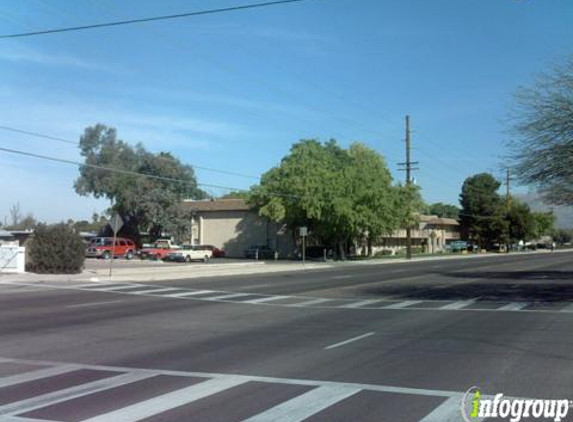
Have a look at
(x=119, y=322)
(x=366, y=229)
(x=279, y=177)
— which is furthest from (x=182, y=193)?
(x=119, y=322)

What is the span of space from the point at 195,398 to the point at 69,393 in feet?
5.10

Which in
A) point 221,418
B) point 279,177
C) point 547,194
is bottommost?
point 221,418

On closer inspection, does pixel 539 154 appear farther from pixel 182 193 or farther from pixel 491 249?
pixel 491 249

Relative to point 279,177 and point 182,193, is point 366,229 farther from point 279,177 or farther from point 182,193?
point 182,193

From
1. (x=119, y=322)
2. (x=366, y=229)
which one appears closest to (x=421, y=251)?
(x=366, y=229)

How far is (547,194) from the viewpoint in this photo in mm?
24141

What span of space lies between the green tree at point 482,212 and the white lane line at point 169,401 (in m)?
105

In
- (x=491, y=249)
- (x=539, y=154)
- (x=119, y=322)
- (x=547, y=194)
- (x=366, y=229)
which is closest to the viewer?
(x=119, y=322)

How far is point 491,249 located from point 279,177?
6384 cm

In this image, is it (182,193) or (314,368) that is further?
(182,193)

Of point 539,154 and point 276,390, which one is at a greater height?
point 539,154

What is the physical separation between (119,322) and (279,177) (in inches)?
2027

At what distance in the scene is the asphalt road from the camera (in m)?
7.36

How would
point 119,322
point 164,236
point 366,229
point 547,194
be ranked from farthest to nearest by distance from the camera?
point 164,236 < point 366,229 < point 547,194 < point 119,322
